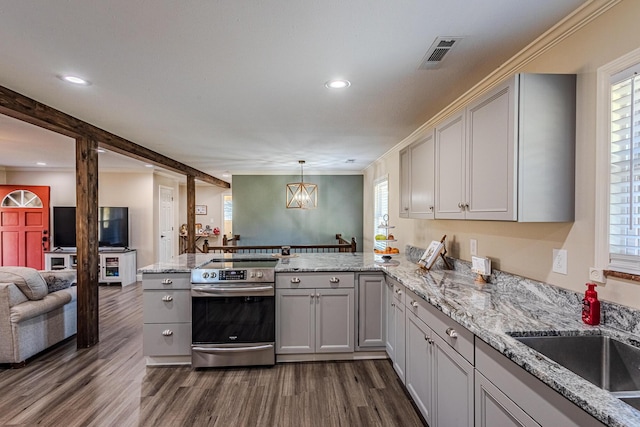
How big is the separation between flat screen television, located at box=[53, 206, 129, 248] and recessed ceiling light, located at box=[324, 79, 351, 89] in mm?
5961

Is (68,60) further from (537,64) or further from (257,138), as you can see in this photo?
(537,64)

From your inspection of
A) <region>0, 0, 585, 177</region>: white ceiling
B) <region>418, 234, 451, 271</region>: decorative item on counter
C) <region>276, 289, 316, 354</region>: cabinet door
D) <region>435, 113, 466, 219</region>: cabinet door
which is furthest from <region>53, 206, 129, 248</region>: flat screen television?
<region>435, 113, 466, 219</region>: cabinet door

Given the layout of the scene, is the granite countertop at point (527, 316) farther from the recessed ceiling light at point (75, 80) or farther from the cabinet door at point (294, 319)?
the recessed ceiling light at point (75, 80)

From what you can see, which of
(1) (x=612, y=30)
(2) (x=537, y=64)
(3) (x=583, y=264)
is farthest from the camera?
(2) (x=537, y=64)

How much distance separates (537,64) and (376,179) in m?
3.95

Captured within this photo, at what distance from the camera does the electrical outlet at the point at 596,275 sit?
1.40m

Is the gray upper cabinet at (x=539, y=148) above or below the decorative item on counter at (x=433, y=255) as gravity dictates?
above

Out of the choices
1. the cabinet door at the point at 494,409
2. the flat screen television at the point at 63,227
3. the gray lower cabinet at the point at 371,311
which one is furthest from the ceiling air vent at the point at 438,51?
the flat screen television at the point at 63,227

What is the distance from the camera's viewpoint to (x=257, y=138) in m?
3.88

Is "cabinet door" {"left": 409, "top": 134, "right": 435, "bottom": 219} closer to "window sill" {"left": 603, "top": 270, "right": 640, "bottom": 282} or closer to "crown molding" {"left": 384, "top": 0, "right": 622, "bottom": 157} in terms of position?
"crown molding" {"left": 384, "top": 0, "right": 622, "bottom": 157}

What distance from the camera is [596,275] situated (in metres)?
1.42

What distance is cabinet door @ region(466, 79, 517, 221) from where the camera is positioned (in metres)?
1.59

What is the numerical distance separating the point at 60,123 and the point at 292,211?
184 inches

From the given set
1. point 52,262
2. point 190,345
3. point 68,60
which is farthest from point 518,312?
point 52,262
